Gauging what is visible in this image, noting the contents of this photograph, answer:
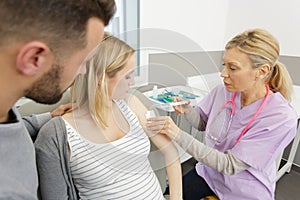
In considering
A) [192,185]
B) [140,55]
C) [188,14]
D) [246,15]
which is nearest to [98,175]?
[140,55]

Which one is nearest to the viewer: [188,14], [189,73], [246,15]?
[189,73]

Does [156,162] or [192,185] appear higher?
[156,162]

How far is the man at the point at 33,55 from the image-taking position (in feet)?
1.52

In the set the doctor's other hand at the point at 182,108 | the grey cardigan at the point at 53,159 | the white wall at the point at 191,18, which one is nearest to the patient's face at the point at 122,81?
the grey cardigan at the point at 53,159

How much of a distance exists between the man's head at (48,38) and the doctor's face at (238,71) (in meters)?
0.67

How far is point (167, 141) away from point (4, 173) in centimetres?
60

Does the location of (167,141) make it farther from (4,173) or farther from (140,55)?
(4,173)

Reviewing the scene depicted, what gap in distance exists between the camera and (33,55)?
18.9 inches

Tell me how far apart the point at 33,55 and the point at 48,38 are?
46 mm

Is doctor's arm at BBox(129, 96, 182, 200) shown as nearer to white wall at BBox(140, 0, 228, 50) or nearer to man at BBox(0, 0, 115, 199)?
man at BBox(0, 0, 115, 199)

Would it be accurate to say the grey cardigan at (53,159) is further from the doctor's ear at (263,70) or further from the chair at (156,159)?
the doctor's ear at (263,70)

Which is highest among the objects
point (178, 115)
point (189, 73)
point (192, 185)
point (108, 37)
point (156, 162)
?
point (108, 37)

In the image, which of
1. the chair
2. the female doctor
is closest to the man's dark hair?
the chair

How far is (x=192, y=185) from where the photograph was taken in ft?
4.53
